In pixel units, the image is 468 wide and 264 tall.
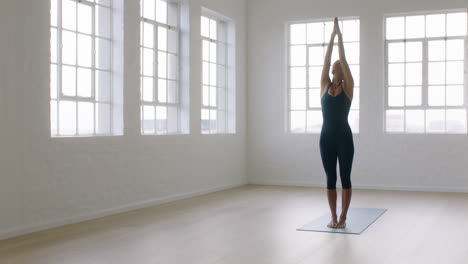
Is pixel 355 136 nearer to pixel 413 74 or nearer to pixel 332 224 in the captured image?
pixel 413 74

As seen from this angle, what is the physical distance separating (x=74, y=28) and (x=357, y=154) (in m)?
4.98

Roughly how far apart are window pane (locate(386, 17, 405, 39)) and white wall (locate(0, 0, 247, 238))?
9.84 ft

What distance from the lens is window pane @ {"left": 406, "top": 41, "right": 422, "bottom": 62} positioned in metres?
8.88

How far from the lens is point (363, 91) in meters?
9.03

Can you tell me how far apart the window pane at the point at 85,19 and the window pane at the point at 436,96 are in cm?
528

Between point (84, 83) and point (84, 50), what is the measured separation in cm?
35

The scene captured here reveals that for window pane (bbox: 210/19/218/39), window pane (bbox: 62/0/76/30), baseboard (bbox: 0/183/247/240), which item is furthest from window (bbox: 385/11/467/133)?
window pane (bbox: 62/0/76/30)

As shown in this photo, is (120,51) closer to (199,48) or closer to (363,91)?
(199,48)

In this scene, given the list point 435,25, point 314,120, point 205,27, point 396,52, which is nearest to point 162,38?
point 205,27

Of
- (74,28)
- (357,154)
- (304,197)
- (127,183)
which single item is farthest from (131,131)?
(357,154)

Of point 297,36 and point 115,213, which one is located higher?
point 297,36

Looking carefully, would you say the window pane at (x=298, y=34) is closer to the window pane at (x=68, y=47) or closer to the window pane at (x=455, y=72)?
the window pane at (x=455, y=72)

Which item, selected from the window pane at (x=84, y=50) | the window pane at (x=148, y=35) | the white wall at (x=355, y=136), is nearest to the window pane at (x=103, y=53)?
the window pane at (x=84, y=50)

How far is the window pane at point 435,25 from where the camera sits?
8750 mm
